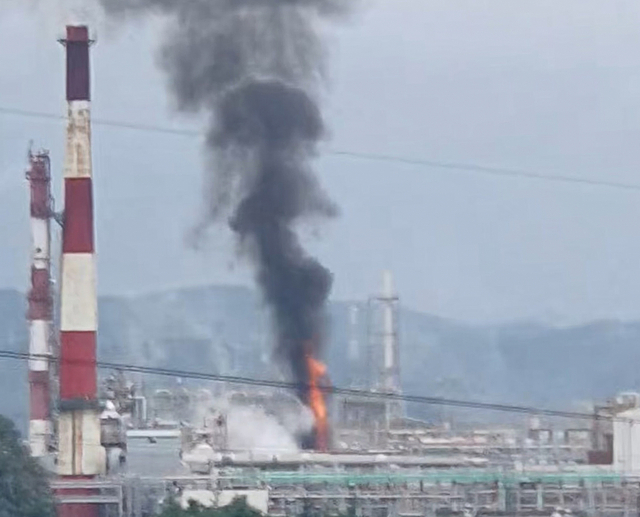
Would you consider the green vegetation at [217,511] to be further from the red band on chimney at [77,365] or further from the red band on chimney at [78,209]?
the red band on chimney at [78,209]

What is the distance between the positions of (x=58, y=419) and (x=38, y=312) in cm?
→ 324

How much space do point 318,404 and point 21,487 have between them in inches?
406

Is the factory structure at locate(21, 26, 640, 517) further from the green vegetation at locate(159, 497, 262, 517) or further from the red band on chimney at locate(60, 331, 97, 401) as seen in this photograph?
the green vegetation at locate(159, 497, 262, 517)

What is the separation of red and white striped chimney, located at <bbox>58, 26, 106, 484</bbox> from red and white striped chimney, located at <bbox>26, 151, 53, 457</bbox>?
10.5ft

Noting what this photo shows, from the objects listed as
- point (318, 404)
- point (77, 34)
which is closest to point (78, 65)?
point (77, 34)

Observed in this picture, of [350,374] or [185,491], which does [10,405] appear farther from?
[185,491]

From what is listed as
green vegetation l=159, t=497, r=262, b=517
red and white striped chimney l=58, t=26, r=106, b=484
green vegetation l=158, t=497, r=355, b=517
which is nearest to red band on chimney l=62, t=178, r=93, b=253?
red and white striped chimney l=58, t=26, r=106, b=484

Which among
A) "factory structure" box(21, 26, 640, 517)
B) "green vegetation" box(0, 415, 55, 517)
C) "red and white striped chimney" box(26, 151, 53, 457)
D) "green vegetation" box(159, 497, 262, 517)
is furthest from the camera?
"red and white striped chimney" box(26, 151, 53, 457)

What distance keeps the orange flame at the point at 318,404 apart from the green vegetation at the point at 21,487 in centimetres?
804

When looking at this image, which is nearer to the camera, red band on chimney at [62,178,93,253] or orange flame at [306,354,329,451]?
red band on chimney at [62,178,93,253]

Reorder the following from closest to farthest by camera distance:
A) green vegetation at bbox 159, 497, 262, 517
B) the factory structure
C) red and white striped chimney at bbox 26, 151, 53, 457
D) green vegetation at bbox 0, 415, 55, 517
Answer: green vegetation at bbox 159, 497, 262, 517
green vegetation at bbox 0, 415, 55, 517
the factory structure
red and white striped chimney at bbox 26, 151, 53, 457

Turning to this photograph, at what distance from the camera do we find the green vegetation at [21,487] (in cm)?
3130

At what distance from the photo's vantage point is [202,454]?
3772cm

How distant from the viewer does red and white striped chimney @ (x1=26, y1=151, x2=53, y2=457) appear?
3916cm
